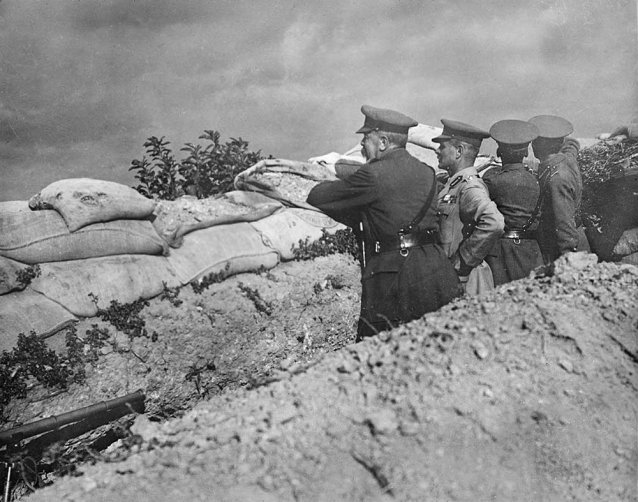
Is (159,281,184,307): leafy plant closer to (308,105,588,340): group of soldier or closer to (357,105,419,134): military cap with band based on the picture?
(308,105,588,340): group of soldier

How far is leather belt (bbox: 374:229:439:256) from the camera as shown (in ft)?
13.0

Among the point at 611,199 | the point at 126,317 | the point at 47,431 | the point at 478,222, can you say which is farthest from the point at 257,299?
the point at 611,199

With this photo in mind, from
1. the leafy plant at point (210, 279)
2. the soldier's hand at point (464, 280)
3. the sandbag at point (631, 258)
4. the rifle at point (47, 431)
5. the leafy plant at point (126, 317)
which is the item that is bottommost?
the rifle at point (47, 431)

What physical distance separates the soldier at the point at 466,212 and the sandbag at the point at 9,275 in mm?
2985

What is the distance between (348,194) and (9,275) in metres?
2.38

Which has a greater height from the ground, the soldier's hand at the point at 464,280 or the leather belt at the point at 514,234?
the leather belt at the point at 514,234

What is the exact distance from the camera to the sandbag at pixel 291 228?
5.52 m

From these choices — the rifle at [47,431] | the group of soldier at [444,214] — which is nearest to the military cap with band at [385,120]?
the group of soldier at [444,214]

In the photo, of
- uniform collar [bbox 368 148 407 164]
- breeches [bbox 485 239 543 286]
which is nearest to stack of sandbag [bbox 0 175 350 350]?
uniform collar [bbox 368 148 407 164]

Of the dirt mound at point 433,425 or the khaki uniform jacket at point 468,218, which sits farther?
the khaki uniform jacket at point 468,218

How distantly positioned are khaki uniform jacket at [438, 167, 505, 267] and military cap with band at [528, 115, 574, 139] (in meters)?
1.07

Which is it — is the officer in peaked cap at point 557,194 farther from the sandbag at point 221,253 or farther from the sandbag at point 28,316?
the sandbag at point 28,316

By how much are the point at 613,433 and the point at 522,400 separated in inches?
16.1

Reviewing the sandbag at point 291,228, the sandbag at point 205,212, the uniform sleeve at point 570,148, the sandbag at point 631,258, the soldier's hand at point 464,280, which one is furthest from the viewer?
the sandbag at point 291,228
